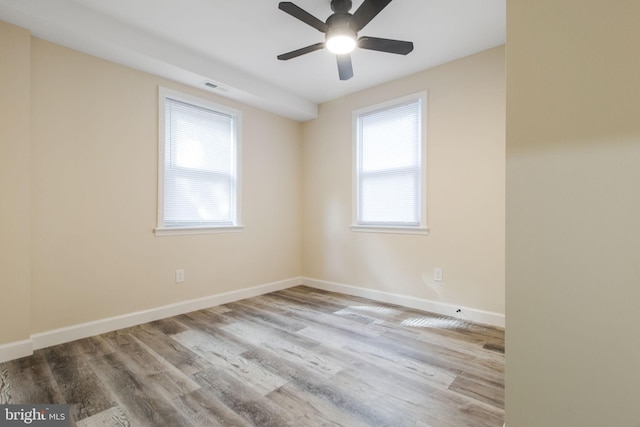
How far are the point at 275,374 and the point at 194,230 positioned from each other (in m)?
1.92

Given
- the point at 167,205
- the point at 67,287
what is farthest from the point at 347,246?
the point at 67,287

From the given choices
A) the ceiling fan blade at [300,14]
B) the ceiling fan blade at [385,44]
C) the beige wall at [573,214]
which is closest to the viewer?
the beige wall at [573,214]

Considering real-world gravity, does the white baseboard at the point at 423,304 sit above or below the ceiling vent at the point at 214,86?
below

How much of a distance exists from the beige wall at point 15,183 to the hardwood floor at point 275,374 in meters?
0.37

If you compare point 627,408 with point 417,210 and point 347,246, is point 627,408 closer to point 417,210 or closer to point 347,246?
point 417,210

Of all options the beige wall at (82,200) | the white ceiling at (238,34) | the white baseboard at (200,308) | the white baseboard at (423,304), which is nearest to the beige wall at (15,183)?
the beige wall at (82,200)

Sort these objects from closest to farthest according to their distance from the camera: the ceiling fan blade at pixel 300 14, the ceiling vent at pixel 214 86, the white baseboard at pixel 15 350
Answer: the ceiling fan blade at pixel 300 14 → the white baseboard at pixel 15 350 → the ceiling vent at pixel 214 86

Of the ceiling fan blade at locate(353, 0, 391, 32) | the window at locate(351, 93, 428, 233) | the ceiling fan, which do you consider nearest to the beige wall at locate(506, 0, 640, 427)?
the ceiling fan blade at locate(353, 0, 391, 32)

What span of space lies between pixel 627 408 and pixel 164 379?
7.19 feet

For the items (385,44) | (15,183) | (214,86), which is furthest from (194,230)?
(385,44)

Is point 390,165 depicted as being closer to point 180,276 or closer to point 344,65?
point 344,65

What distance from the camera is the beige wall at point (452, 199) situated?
2.77 m

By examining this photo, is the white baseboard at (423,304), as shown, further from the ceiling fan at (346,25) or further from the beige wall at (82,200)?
the ceiling fan at (346,25)

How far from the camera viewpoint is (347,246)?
3893mm
